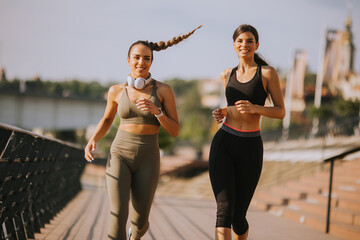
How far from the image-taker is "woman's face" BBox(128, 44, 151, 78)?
149 inches

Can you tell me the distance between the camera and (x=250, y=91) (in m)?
4.00

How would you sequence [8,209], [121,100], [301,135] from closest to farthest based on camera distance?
[121,100] → [8,209] → [301,135]

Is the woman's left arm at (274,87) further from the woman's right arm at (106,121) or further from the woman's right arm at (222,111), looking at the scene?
the woman's right arm at (106,121)

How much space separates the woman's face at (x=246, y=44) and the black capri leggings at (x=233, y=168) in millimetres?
668

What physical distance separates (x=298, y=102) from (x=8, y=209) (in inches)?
3743

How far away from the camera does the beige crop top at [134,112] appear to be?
3725 millimetres

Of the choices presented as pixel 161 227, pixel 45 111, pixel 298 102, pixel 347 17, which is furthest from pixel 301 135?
pixel 298 102

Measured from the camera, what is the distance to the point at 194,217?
898 cm

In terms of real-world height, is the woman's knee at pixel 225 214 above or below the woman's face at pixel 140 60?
below

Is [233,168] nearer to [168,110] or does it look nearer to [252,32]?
[168,110]

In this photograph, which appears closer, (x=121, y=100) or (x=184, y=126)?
(x=121, y=100)

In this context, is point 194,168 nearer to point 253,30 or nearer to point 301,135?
point 301,135

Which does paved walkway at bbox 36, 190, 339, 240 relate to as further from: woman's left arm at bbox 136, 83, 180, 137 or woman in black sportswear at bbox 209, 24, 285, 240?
woman's left arm at bbox 136, 83, 180, 137

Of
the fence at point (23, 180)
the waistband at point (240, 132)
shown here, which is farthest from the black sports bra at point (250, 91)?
the fence at point (23, 180)
